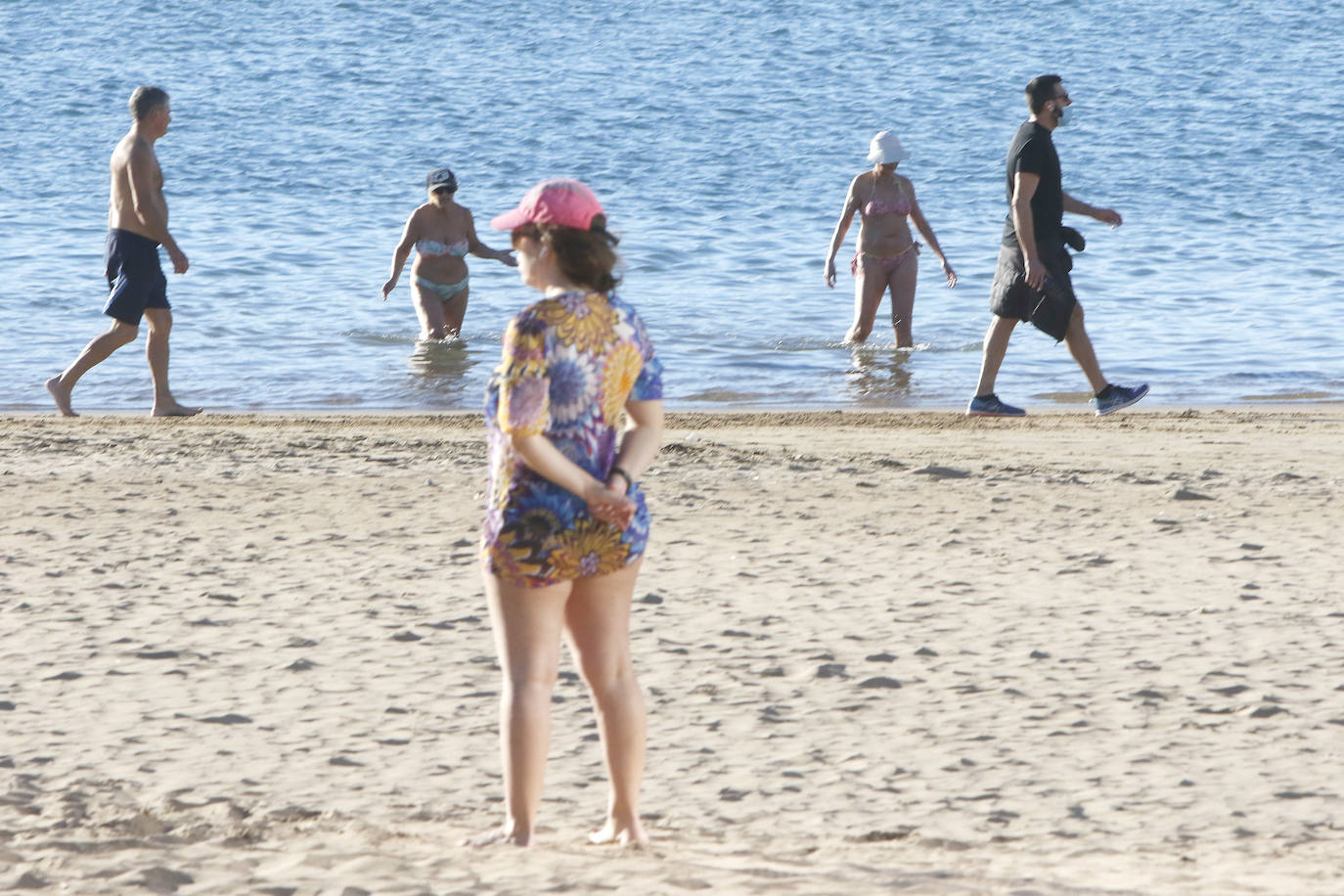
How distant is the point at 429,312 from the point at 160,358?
332 centimetres

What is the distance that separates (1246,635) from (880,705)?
48.3 inches

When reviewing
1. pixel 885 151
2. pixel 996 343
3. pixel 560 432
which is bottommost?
pixel 996 343

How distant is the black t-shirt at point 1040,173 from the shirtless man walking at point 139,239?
3.93m

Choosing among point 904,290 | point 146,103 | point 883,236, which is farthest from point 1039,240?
point 146,103

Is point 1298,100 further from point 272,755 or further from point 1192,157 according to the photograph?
point 272,755

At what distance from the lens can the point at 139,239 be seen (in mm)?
8453

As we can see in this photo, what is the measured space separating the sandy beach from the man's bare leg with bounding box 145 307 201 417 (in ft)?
4.00

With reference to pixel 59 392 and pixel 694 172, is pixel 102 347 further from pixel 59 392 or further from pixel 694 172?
pixel 694 172

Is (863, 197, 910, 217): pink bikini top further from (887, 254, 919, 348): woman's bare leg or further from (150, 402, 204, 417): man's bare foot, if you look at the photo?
(150, 402, 204, 417): man's bare foot

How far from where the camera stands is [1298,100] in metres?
40.7

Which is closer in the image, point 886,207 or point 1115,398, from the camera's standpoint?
point 1115,398

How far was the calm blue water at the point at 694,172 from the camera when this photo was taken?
12789mm

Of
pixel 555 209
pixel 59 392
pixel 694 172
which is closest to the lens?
pixel 555 209

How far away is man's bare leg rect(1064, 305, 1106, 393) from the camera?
8.29 meters
